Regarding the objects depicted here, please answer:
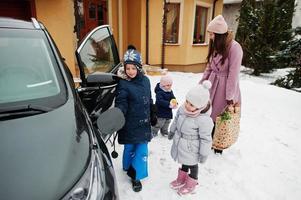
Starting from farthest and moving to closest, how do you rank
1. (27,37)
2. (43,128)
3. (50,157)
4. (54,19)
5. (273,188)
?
(54,19) < (273,188) < (27,37) < (43,128) < (50,157)

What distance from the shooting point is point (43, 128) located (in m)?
1.51

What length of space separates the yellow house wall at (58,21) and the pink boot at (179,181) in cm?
492

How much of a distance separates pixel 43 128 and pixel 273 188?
2.62 metres

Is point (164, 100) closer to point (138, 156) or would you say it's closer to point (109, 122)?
point (138, 156)

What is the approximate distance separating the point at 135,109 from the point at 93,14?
7.87 m

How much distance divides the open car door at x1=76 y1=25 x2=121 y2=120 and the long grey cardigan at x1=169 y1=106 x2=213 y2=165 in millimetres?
806

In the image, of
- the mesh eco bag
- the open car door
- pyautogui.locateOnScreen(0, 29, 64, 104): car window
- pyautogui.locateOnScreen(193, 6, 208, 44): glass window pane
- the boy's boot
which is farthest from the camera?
pyautogui.locateOnScreen(193, 6, 208, 44): glass window pane

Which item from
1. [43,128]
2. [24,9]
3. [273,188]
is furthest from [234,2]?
[43,128]

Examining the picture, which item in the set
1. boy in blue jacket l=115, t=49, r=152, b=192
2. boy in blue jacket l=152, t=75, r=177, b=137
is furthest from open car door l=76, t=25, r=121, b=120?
boy in blue jacket l=152, t=75, r=177, b=137

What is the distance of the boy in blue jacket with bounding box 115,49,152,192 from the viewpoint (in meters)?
2.41

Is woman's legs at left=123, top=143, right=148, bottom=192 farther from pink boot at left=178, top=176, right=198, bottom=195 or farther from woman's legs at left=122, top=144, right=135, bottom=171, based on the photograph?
pink boot at left=178, top=176, right=198, bottom=195

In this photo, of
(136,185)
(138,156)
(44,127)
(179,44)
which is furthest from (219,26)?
(179,44)

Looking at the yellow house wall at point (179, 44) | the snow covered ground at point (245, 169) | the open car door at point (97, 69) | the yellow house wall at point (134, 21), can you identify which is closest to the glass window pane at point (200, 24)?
the yellow house wall at point (179, 44)

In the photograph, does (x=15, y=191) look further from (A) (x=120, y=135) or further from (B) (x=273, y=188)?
(B) (x=273, y=188)
